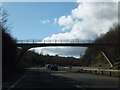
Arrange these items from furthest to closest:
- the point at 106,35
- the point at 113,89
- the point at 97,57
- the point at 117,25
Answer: the point at 97,57
the point at 106,35
the point at 117,25
the point at 113,89

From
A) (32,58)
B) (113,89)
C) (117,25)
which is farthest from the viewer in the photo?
(32,58)

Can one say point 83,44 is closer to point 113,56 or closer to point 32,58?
point 113,56

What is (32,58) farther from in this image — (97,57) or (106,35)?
(106,35)

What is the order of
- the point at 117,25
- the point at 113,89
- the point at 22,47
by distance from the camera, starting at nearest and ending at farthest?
the point at 113,89 < the point at 22,47 < the point at 117,25

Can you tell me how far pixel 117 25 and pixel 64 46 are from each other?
17531mm

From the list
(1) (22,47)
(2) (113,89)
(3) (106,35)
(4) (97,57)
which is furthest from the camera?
(4) (97,57)

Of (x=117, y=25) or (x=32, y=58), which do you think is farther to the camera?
(x=32, y=58)

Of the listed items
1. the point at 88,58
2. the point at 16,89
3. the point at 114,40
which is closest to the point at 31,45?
the point at 114,40

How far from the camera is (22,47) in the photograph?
10131 centimetres

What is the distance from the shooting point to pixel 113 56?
115 m

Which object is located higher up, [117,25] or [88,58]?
[117,25]

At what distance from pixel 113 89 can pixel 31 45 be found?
8449cm

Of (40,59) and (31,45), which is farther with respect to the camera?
(40,59)

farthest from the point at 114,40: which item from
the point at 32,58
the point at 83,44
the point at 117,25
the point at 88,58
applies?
the point at 32,58
